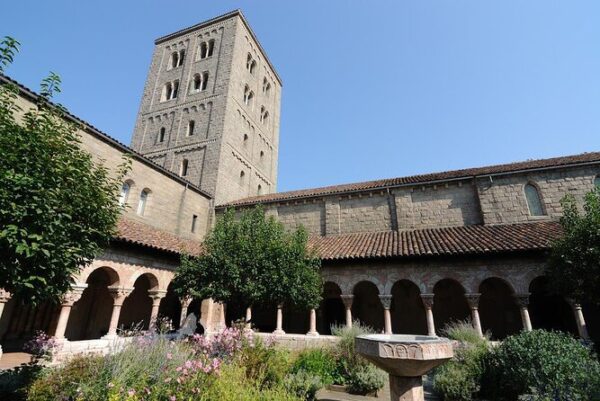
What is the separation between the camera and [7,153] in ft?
16.0

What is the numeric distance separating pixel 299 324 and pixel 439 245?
8258 millimetres

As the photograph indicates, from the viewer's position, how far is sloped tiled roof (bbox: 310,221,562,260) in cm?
1096

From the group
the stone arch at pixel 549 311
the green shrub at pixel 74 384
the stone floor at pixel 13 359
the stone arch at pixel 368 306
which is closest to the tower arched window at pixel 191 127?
the stone floor at pixel 13 359

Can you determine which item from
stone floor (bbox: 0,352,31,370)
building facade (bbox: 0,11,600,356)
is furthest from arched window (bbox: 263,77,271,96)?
stone floor (bbox: 0,352,31,370)

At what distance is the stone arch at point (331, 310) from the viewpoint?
51.1 ft

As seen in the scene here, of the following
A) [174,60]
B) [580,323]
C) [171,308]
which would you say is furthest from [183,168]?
[580,323]

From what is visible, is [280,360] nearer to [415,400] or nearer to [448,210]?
[415,400]

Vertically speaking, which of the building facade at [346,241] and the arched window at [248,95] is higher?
the arched window at [248,95]

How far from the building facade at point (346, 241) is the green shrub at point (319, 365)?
11.3 feet

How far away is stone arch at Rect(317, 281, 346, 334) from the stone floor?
11499 mm

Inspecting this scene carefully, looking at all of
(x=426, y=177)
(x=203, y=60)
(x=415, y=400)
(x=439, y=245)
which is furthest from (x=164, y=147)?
(x=415, y=400)

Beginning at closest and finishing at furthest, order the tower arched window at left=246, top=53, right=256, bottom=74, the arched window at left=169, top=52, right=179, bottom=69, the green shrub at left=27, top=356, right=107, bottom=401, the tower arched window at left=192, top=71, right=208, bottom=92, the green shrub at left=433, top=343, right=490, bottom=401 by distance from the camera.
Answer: the green shrub at left=27, top=356, right=107, bottom=401 < the green shrub at left=433, top=343, right=490, bottom=401 < the tower arched window at left=192, top=71, right=208, bottom=92 < the arched window at left=169, top=52, right=179, bottom=69 < the tower arched window at left=246, top=53, right=256, bottom=74

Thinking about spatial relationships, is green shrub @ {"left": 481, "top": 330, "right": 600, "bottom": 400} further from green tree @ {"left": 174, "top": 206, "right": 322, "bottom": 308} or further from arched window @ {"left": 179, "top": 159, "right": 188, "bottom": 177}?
arched window @ {"left": 179, "top": 159, "right": 188, "bottom": 177}

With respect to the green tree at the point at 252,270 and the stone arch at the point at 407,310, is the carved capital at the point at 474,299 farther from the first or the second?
the green tree at the point at 252,270
